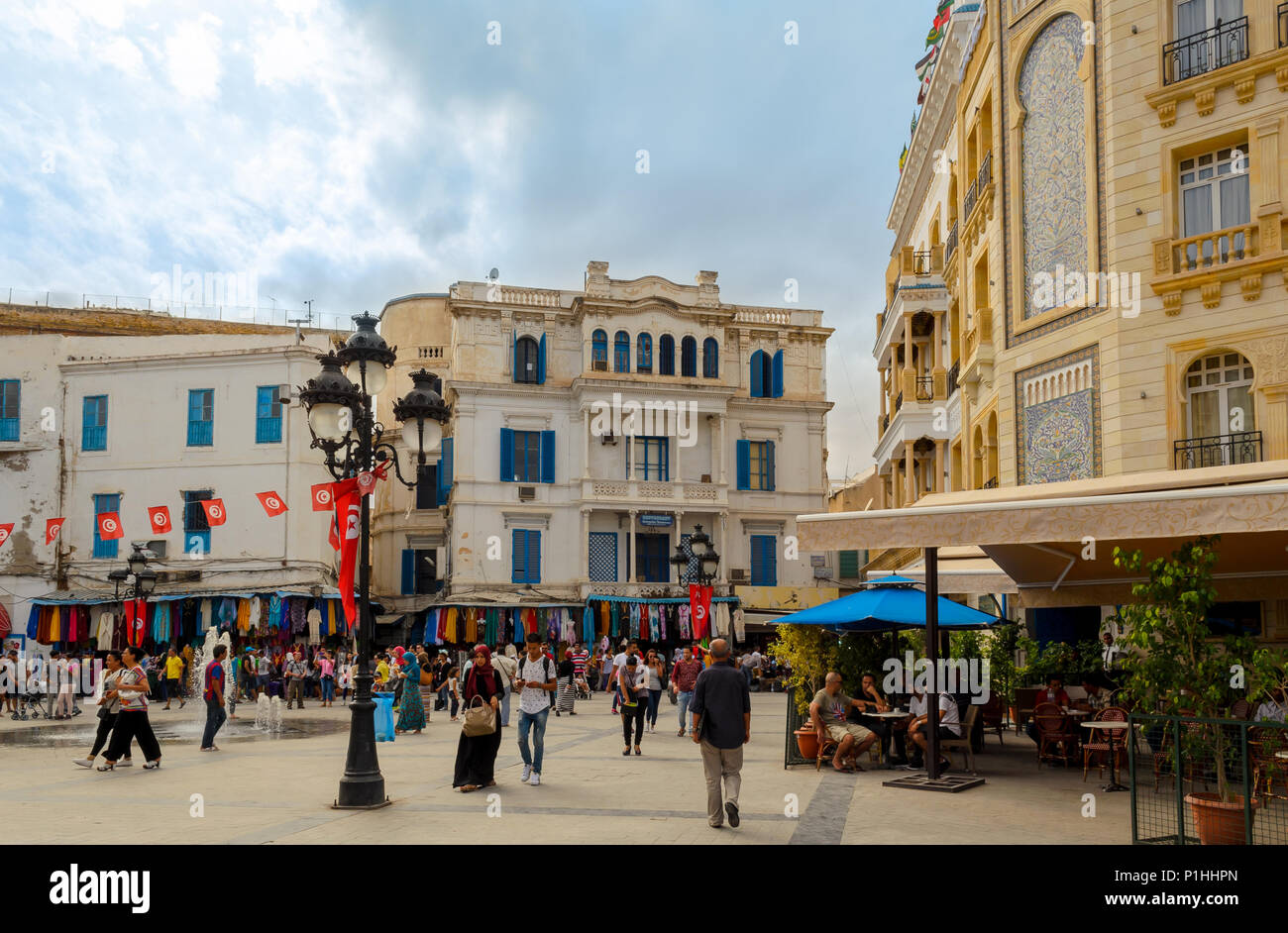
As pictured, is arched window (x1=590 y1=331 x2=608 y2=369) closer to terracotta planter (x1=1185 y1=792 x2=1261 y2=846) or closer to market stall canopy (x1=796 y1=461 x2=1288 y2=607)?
market stall canopy (x1=796 y1=461 x2=1288 y2=607)

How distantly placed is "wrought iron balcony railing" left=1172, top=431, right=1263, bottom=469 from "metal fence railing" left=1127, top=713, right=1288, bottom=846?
875 cm

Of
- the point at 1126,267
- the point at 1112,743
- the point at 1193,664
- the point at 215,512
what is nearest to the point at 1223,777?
the point at 1193,664

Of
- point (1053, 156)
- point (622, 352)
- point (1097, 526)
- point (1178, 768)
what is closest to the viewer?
point (1178, 768)

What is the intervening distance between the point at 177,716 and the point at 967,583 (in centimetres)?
1799

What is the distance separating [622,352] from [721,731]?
30.7m

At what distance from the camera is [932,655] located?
453 inches

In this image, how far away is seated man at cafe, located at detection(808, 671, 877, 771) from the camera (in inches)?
523

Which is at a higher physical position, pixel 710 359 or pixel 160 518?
pixel 710 359

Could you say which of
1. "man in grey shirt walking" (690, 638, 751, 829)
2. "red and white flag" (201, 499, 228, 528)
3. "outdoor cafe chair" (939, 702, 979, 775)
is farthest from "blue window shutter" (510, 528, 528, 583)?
"man in grey shirt walking" (690, 638, 751, 829)

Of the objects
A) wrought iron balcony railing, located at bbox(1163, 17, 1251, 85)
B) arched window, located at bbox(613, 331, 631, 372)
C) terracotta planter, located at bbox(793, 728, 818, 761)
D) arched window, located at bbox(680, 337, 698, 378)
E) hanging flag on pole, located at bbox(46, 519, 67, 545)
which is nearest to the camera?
terracotta planter, located at bbox(793, 728, 818, 761)

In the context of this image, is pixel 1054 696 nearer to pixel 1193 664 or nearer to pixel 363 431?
pixel 1193 664

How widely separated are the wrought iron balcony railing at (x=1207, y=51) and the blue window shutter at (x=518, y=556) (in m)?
26.2

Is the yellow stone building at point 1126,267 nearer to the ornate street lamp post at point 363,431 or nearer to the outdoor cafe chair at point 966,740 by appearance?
the outdoor cafe chair at point 966,740
